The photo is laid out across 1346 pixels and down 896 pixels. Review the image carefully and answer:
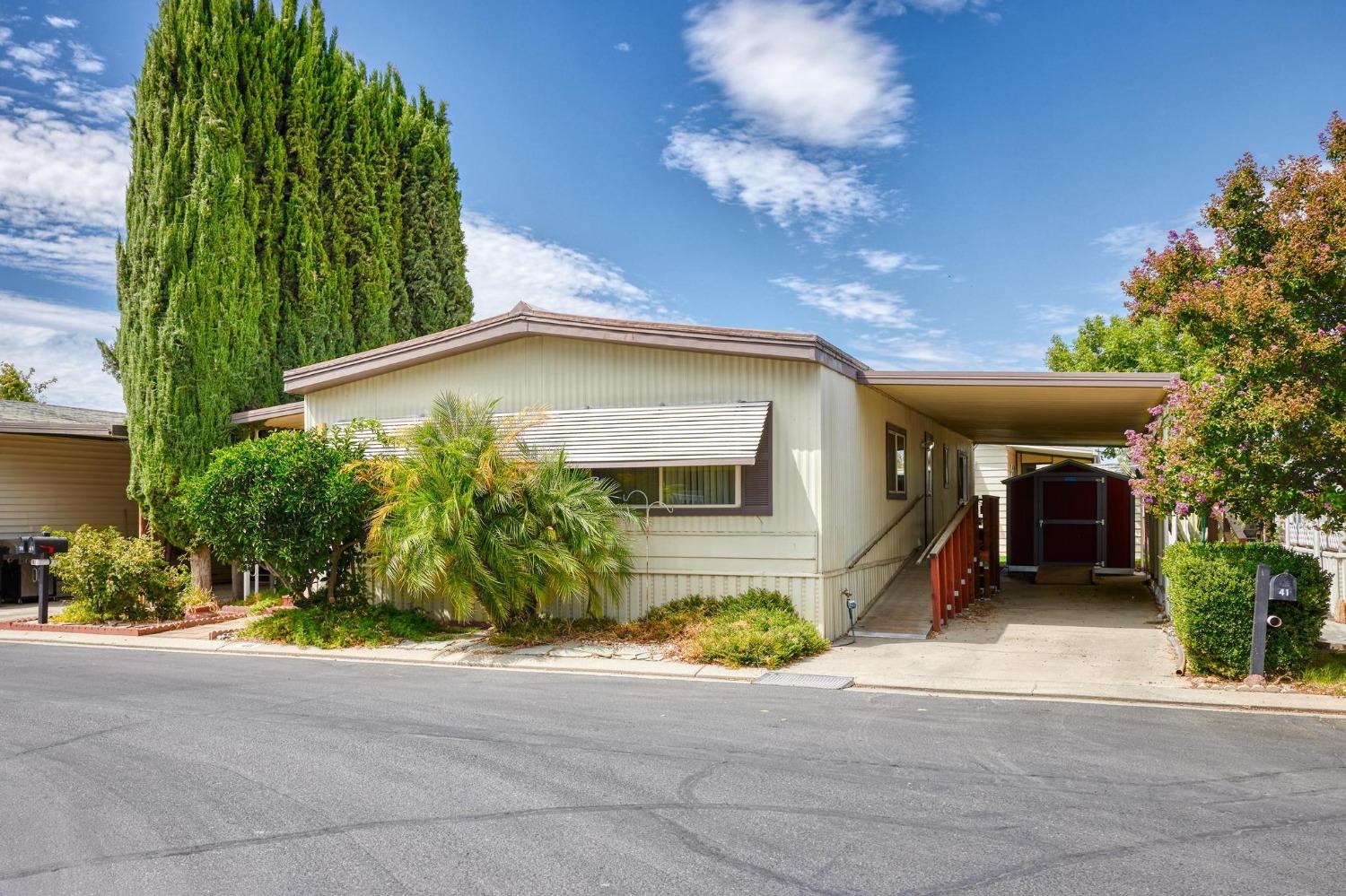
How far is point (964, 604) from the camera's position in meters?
14.5

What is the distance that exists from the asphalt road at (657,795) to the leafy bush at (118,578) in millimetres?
4855

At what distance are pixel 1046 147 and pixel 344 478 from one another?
14.6 metres

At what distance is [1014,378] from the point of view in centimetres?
1191

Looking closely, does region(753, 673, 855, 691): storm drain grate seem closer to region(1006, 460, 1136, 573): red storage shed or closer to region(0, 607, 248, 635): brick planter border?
region(0, 607, 248, 635): brick planter border

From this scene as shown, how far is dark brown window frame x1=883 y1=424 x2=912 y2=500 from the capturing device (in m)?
14.5

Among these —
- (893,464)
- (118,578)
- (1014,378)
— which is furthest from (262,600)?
A: (1014,378)

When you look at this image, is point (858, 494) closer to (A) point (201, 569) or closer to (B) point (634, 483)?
(B) point (634, 483)

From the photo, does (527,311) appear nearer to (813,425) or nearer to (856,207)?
(813,425)

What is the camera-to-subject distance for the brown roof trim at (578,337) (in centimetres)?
1123

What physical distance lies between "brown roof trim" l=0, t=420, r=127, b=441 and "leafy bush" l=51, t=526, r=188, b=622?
13.7 feet

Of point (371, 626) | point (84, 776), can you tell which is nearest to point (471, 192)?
point (371, 626)

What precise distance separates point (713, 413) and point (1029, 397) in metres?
4.78

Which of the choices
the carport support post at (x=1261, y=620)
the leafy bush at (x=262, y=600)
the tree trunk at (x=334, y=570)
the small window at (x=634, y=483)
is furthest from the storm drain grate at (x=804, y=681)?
the leafy bush at (x=262, y=600)

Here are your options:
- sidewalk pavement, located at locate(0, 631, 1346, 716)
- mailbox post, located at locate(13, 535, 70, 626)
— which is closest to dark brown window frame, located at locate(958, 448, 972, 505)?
sidewalk pavement, located at locate(0, 631, 1346, 716)
